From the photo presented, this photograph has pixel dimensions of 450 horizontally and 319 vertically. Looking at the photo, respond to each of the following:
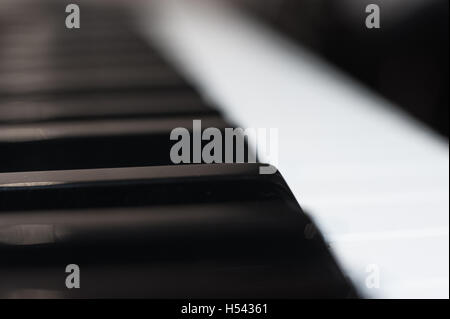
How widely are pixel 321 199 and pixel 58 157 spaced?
452 millimetres

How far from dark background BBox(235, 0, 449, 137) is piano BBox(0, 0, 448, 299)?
0.69 m

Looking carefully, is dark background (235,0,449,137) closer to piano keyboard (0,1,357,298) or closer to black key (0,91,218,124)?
black key (0,91,218,124)

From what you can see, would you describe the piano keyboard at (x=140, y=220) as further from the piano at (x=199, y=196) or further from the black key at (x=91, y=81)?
the black key at (x=91, y=81)

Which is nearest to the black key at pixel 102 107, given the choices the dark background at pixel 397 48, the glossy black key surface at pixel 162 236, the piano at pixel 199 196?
the piano at pixel 199 196

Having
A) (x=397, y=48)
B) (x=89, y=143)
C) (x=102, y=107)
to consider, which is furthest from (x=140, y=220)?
(x=397, y=48)

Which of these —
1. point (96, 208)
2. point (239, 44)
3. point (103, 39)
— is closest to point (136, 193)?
point (96, 208)

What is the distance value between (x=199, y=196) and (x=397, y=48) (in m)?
2.30

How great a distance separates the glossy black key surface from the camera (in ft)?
2.58

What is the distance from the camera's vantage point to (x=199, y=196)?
98cm

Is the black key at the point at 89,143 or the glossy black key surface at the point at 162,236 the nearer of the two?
the glossy black key surface at the point at 162,236

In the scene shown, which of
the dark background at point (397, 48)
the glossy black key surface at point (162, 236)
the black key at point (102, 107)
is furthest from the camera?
the dark background at point (397, 48)

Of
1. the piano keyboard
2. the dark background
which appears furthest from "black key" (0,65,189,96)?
the dark background

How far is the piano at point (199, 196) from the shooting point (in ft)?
2.66

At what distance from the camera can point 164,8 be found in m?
5.47
